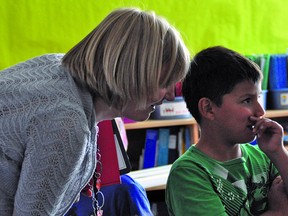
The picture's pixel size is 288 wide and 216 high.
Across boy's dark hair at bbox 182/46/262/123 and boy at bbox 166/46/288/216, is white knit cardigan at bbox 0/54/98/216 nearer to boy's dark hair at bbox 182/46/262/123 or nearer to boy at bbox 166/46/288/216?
boy at bbox 166/46/288/216

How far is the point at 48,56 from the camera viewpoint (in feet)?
3.40

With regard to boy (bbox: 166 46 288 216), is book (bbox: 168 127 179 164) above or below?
below

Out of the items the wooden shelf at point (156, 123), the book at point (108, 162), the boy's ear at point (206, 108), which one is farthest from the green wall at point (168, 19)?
the book at point (108, 162)

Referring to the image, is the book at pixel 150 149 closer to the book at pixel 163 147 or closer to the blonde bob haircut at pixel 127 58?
the book at pixel 163 147

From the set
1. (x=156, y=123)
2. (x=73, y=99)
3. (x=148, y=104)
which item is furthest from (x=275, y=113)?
(x=73, y=99)

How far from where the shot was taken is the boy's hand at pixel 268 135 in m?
1.19

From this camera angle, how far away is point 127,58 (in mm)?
914

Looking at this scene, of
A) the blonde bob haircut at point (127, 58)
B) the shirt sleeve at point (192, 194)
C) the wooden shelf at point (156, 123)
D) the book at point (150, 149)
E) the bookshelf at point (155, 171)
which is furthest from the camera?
the book at point (150, 149)

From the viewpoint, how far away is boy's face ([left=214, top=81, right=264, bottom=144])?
3.90ft

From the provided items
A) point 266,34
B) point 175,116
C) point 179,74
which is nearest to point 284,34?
point 266,34

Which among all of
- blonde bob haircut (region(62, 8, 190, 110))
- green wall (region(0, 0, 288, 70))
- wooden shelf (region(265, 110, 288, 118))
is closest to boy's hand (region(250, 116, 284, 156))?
blonde bob haircut (region(62, 8, 190, 110))

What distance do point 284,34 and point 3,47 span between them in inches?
81.8

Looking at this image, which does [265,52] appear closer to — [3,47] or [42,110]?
[3,47]

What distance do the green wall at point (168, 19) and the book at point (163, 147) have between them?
21.5 inches
